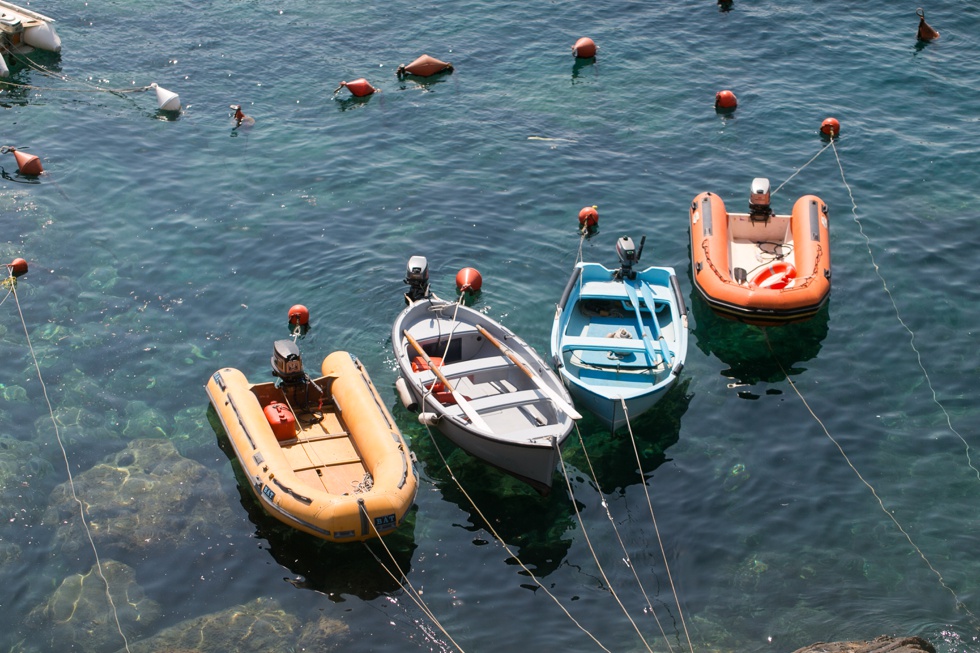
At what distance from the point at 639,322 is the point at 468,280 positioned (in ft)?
15.1

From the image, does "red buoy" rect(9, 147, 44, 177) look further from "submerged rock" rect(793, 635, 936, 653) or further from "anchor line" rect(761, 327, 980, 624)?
"submerged rock" rect(793, 635, 936, 653)

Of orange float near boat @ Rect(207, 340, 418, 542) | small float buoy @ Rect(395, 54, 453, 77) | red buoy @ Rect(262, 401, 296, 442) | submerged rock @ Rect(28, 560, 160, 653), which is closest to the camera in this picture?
submerged rock @ Rect(28, 560, 160, 653)

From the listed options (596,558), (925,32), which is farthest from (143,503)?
(925,32)

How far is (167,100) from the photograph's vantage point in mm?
33312

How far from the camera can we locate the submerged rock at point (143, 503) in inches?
749

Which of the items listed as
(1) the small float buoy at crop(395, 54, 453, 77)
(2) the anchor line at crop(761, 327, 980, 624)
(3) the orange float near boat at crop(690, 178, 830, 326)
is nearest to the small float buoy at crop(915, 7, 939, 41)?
(3) the orange float near boat at crop(690, 178, 830, 326)

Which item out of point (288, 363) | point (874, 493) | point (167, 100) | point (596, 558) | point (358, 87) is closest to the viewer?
point (596, 558)

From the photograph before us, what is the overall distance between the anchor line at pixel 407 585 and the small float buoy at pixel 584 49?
23.4 metres

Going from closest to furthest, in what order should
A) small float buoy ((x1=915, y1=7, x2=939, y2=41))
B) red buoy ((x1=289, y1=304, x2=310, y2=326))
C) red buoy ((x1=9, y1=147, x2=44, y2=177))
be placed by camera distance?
red buoy ((x1=289, y1=304, x2=310, y2=326)) → red buoy ((x1=9, y1=147, x2=44, y2=177)) → small float buoy ((x1=915, y1=7, x2=939, y2=41))

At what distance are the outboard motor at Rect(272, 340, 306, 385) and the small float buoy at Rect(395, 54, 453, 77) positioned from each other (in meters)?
17.6

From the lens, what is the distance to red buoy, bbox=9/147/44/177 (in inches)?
1184

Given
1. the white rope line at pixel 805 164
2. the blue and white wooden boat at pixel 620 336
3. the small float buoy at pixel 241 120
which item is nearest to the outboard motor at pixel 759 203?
the white rope line at pixel 805 164

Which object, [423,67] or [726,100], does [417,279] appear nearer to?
[423,67]

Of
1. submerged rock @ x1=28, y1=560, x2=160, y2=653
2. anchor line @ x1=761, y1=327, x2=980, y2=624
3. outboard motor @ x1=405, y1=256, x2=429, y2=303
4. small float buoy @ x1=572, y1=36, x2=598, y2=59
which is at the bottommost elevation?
anchor line @ x1=761, y1=327, x2=980, y2=624
